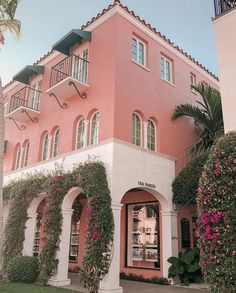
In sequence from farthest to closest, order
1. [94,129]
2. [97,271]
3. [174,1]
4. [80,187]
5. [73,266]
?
[73,266] < [94,129] < [174,1] < [80,187] < [97,271]

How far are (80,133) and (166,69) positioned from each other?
5441mm

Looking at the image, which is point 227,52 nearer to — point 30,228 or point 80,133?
point 80,133

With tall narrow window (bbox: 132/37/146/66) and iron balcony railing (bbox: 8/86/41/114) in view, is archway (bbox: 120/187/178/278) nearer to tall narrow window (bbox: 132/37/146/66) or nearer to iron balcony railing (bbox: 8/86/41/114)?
tall narrow window (bbox: 132/37/146/66)

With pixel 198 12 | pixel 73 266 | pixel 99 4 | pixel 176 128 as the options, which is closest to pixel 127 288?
pixel 73 266

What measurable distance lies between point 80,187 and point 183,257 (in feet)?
15.3

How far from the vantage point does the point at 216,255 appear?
6.54 metres

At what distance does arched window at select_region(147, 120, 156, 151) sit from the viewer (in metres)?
12.8

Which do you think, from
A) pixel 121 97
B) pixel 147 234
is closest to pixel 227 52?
pixel 121 97

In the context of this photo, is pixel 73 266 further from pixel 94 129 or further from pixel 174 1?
pixel 174 1

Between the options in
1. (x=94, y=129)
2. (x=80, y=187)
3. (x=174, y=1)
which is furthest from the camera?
(x=94, y=129)

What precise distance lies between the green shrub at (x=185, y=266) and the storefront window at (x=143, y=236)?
3.71 feet

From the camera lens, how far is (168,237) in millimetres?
12031

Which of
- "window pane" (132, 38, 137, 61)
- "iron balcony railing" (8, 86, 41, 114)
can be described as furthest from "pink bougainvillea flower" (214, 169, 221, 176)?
"iron balcony railing" (8, 86, 41, 114)

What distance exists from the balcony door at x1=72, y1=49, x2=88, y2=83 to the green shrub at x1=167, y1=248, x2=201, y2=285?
816 centimetres
